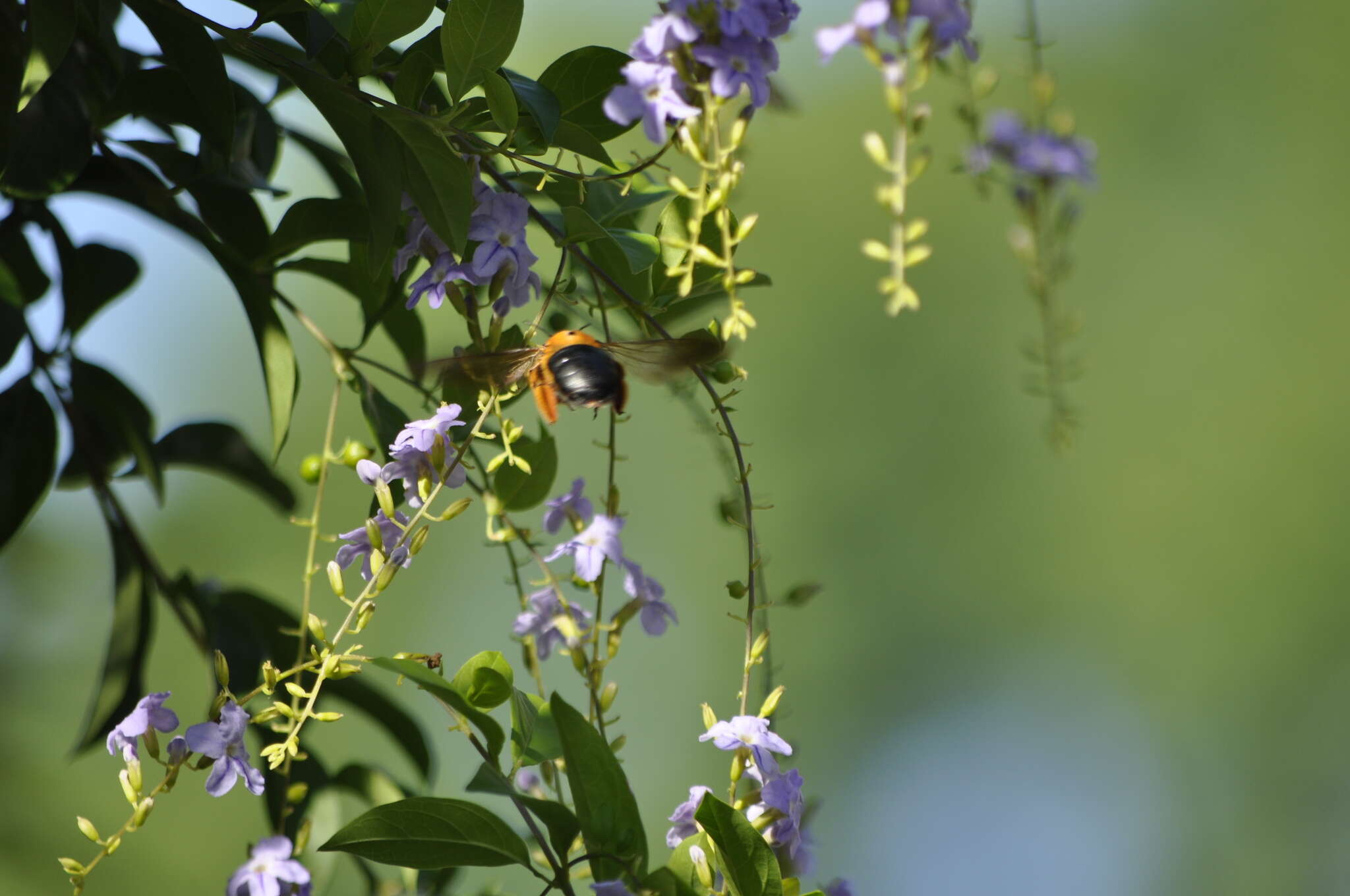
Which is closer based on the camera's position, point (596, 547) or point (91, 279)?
point (596, 547)

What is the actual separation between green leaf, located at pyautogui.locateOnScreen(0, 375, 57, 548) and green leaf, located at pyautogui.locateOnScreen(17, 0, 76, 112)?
20cm

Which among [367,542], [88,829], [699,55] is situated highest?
[699,55]

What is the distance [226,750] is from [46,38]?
0.78 feet

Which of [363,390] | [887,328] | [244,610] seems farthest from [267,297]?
[887,328]

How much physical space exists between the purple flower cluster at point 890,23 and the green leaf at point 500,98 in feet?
0.33

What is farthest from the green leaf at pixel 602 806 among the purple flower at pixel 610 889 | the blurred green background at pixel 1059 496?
the blurred green background at pixel 1059 496

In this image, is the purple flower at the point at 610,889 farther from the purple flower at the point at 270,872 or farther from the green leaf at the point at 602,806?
the purple flower at the point at 270,872

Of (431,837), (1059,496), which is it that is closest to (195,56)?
(431,837)

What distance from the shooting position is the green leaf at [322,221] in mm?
456

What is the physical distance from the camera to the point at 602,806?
36cm

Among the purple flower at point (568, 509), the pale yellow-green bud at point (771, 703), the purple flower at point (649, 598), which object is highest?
the purple flower at point (568, 509)

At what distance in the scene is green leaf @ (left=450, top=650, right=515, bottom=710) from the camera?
0.37 metres

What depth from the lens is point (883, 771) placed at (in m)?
4.87

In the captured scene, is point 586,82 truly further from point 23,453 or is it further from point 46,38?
point 23,453
